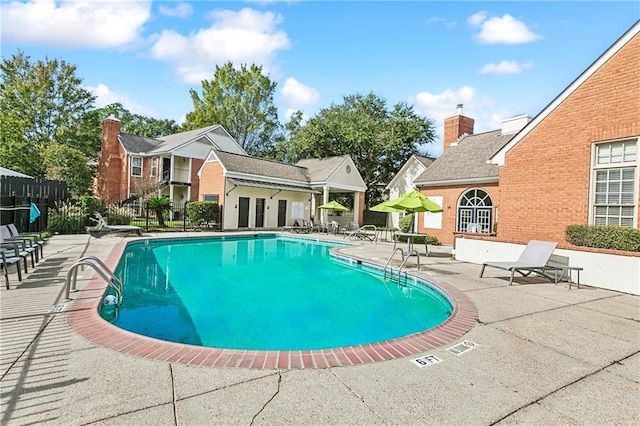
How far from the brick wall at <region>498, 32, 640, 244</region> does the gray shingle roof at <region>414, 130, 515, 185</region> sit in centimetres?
506

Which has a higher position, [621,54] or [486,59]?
[486,59]

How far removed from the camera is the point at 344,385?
2.86 meters

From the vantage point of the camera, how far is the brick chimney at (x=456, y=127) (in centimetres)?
2047

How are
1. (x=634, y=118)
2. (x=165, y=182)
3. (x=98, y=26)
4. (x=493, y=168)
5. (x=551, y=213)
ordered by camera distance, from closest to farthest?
(x=634, y=118) < (x=98, y=26) < (x=551, y=213) < (x=493, y=168) < (x=165, y=182)

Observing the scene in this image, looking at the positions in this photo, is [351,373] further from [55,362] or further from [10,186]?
[10,186]

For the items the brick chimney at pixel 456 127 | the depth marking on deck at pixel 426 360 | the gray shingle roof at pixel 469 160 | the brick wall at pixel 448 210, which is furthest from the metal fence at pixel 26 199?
the brick chimney at pixel 456 127

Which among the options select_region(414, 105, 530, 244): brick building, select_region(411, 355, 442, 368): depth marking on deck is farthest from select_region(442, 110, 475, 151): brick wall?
select_region(411, 355, 442, 368): depth marking on deck

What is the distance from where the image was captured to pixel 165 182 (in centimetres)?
2553

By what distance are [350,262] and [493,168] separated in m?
8.71

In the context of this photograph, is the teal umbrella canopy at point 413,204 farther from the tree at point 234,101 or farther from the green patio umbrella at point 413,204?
the tree at point 234,101

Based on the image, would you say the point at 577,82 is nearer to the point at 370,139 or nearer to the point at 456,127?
the point at 456,127

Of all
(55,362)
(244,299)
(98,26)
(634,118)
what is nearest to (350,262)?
(244,299)

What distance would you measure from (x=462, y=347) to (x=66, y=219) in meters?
19.4

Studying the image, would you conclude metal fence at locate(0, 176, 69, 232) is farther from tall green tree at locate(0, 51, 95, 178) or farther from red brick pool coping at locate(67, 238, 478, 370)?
tall green tree at locate(0, 51, 95, 178)
